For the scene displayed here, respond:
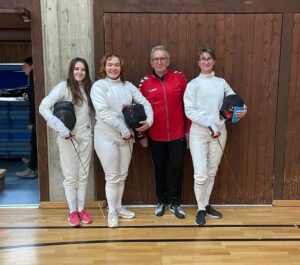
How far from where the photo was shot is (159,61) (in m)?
3.20

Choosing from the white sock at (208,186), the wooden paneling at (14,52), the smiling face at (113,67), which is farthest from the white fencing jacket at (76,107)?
the wooden paneling at (14,52)

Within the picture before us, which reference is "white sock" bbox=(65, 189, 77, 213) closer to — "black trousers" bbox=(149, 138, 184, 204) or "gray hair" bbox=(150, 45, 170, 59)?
"black trousers" bbox=(149, 138, 184, 204)

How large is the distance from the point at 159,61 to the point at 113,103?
0.56 meters

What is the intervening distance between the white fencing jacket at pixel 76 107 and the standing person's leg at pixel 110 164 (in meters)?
0.14

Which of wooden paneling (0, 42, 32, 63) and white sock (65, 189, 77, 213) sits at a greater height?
wooden paneling (0, 42, 32, 63)

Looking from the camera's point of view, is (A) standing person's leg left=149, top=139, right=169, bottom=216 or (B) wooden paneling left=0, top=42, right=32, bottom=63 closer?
(A) standing person's leg left=149, top=139, right=169, bottom=216

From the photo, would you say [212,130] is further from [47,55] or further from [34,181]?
[34,181]

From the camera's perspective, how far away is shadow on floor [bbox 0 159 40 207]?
3.82 meters

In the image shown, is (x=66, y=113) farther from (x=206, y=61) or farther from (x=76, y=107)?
(x=206, y=61)

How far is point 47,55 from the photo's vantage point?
11.3 feet

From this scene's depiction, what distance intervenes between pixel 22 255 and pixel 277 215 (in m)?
2.35

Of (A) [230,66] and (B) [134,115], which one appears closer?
(B) [134,115]

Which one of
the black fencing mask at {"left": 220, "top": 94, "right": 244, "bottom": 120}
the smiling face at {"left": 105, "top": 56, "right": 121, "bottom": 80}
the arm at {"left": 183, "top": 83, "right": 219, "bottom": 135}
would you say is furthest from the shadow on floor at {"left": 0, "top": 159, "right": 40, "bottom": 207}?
the black fencing mask at {"left": 220, "top": 94, "right": 244, "bottom": 120}

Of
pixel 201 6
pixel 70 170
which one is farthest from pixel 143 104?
pixel 201 6
